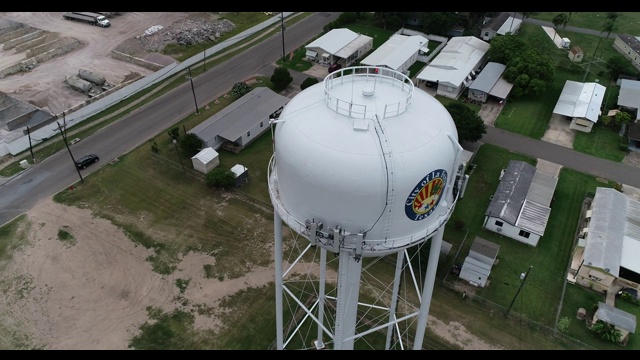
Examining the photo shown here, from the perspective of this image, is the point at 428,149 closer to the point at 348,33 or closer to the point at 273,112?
the point at 273,112

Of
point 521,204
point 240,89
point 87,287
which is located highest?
point 521,204

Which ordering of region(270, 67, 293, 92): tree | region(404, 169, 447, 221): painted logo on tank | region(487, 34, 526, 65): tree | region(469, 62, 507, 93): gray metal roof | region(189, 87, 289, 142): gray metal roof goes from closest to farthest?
region(404, 169, 447, 221): painted logo on tank
region(189, 87, 289, 142): gray metal roof
region(469, 62, 507, 93): gray metal roof
region(270, 67, 293, 92): tree
region(487, 34, 526, 65): tree

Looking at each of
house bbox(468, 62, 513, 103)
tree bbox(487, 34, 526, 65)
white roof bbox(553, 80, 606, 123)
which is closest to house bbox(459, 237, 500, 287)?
white roof bbox(553, 80, 606, 123)

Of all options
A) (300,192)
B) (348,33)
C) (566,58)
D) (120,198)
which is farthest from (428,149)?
(566,58)

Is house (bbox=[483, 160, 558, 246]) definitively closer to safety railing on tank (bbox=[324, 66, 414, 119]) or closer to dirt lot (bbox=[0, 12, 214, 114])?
safety railing on tank (bbox=[324, 66, 414, 119])

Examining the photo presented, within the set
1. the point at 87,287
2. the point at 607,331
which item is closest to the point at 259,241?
the point at 87,287

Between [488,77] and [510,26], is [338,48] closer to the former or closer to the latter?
[488,77]
